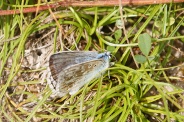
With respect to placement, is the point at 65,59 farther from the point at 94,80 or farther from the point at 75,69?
the point at 94,80

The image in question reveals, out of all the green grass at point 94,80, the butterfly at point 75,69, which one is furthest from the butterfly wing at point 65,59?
the green grass at point 94,80

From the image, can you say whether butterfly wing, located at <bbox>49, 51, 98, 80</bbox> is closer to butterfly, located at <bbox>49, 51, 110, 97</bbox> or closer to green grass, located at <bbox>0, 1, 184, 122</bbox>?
butterfly, located at <bbox>49, 51, 110, 97</bbox>

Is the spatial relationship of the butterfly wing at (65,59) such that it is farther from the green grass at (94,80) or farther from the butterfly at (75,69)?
the green grass at (94,80)

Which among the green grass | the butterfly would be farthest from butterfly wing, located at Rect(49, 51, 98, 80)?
the green grass

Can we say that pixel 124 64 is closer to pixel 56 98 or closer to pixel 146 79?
pixel 146 79

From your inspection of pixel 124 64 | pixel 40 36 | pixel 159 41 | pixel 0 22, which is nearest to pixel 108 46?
pixel 124 64

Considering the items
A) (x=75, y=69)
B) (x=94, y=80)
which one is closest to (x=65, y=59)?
(x=75, y=69)
